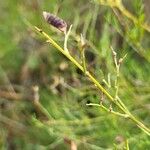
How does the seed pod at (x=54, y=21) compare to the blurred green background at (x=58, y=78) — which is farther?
the blurred green background at (x=58, y=78)

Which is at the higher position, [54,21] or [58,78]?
[54,21]

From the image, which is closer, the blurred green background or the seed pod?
the seed pod

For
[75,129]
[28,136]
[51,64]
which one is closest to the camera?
[75,129]

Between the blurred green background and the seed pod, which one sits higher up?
the seed pod

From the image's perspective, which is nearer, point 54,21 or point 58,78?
point 54,21

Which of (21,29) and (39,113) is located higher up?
(21,29)

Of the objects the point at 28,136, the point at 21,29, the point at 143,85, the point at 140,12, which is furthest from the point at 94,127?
the point at 21,29

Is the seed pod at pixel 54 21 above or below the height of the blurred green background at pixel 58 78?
above

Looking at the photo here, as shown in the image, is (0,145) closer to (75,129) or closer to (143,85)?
(75,129)
